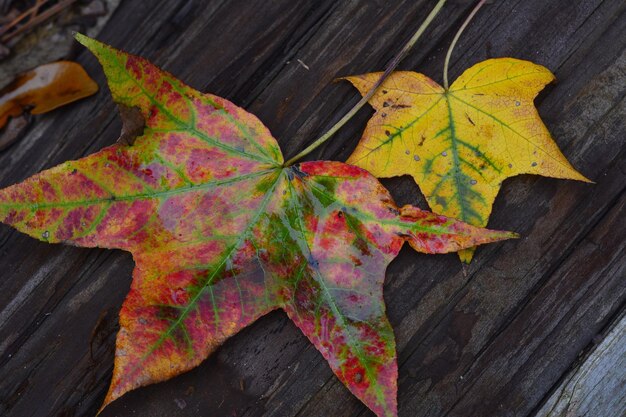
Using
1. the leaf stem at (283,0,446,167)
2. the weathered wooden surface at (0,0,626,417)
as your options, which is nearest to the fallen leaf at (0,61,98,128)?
the weathered wooden surface at (0,0,626,417)

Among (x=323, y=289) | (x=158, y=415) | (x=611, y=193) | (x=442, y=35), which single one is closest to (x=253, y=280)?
(x=323, y=289)

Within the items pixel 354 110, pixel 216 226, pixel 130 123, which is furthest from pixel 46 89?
pixel 354 110

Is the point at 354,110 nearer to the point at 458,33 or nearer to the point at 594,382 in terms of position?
the point at 458,33

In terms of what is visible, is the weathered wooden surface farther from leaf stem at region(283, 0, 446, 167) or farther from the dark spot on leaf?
the dark spot on leaf

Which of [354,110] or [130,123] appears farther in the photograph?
[354,110]

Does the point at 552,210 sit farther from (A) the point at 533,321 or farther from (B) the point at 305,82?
(B) the point at 305,82
